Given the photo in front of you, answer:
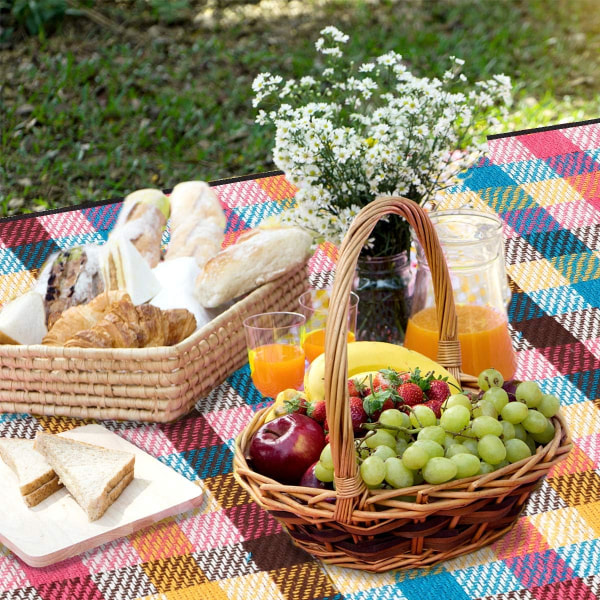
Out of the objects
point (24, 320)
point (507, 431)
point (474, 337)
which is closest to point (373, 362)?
point (474, 337)

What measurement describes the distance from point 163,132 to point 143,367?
2703 mm

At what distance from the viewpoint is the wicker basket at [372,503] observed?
91cm

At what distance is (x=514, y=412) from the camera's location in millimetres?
987

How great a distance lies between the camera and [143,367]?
4.24ft

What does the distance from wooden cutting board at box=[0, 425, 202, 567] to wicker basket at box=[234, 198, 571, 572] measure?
13 centimetres

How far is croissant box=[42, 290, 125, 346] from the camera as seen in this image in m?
1.35

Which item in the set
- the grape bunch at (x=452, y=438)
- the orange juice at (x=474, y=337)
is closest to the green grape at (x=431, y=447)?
the grape bunch at (x=452, y=438)

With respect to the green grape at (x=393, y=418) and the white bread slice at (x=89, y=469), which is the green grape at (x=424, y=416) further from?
the white bread slice at (x=89, y=469)

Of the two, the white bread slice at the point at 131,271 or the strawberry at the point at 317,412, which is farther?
the white bread slice at the point at 131,271

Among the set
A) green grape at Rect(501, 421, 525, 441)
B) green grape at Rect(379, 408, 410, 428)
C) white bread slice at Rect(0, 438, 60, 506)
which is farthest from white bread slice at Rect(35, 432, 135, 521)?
green grape at Rect(501, 421, 525, 441)

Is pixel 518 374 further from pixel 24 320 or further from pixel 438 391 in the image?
pixel 24 320

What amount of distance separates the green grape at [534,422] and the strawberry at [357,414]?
0.16 metres

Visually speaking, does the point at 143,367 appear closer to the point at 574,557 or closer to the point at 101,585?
the point at 101,585

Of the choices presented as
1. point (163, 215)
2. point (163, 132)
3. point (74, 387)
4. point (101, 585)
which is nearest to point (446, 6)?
point (163, 132)
